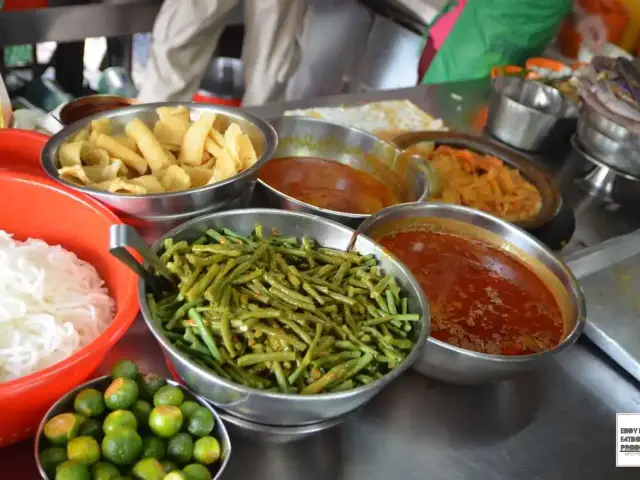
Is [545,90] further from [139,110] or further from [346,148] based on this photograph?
[139,110]

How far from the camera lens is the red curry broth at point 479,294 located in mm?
1414

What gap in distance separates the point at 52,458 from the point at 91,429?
0.07 meters

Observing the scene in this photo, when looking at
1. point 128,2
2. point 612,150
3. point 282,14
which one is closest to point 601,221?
point 612,150

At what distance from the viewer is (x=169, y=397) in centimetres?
104

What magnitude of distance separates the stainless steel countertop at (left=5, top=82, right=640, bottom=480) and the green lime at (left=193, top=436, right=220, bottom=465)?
0.57ft

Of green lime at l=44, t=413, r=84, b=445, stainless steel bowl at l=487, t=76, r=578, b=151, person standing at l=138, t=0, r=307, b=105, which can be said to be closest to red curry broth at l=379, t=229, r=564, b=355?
green lime at l=44, t=413, r=84, b=445

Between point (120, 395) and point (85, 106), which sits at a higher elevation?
point (120, 395)

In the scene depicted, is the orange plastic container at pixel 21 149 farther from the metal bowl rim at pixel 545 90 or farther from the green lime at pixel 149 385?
the metal bowl rim at pixel 545 90

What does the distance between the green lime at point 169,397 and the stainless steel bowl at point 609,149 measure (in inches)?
77.2

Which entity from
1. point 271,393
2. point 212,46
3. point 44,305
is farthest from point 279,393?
point 212,46

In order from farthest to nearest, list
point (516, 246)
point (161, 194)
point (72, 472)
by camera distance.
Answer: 1. point (516, 246)
2. point (161, 194)
3. point (72, 472)

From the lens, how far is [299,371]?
110 cm

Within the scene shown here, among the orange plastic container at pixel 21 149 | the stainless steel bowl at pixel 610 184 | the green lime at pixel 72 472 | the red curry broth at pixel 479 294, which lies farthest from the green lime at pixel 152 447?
the stainless steel bowl at pixel 610 184

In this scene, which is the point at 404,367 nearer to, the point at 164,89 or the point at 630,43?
the point at 164,89
